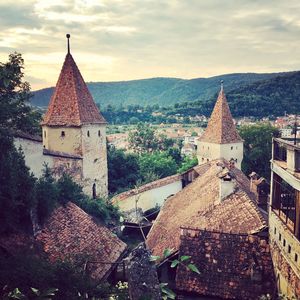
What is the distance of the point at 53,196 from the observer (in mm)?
14203

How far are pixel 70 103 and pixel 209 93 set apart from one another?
81.4 m

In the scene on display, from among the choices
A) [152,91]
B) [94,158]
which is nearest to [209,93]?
[152,91]

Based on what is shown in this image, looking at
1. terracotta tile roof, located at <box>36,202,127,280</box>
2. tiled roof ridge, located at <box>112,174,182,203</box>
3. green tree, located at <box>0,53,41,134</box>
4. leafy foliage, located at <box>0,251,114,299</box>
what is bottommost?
tiled roof ridge, located at <box>112,174,182,203</box>

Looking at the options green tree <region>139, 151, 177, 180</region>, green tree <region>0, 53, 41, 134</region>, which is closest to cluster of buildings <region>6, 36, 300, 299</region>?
green tree <region>0, 53, 41, 134</region>

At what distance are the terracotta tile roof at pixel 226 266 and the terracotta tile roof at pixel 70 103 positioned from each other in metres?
12.4

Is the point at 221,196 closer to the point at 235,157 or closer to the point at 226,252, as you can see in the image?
the point at 226,252

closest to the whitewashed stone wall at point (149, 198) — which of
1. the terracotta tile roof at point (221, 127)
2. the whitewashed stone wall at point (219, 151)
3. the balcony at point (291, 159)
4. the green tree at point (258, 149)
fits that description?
the whitewashed stone wall at point (219, 151)

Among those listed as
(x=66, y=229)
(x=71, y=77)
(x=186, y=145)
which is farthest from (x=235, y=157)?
(x=186, y=145)

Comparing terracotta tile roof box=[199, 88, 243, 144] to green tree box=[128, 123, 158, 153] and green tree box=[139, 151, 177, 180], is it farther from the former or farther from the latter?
green tree box=[128, 123, 158, 153]

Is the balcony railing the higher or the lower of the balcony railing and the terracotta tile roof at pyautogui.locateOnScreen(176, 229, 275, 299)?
the higher

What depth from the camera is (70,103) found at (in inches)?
872

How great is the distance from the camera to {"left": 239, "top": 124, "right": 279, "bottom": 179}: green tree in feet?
135

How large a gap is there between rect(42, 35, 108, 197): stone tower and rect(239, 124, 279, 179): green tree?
23.6 meters

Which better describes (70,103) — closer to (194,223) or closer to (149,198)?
(149,198)
